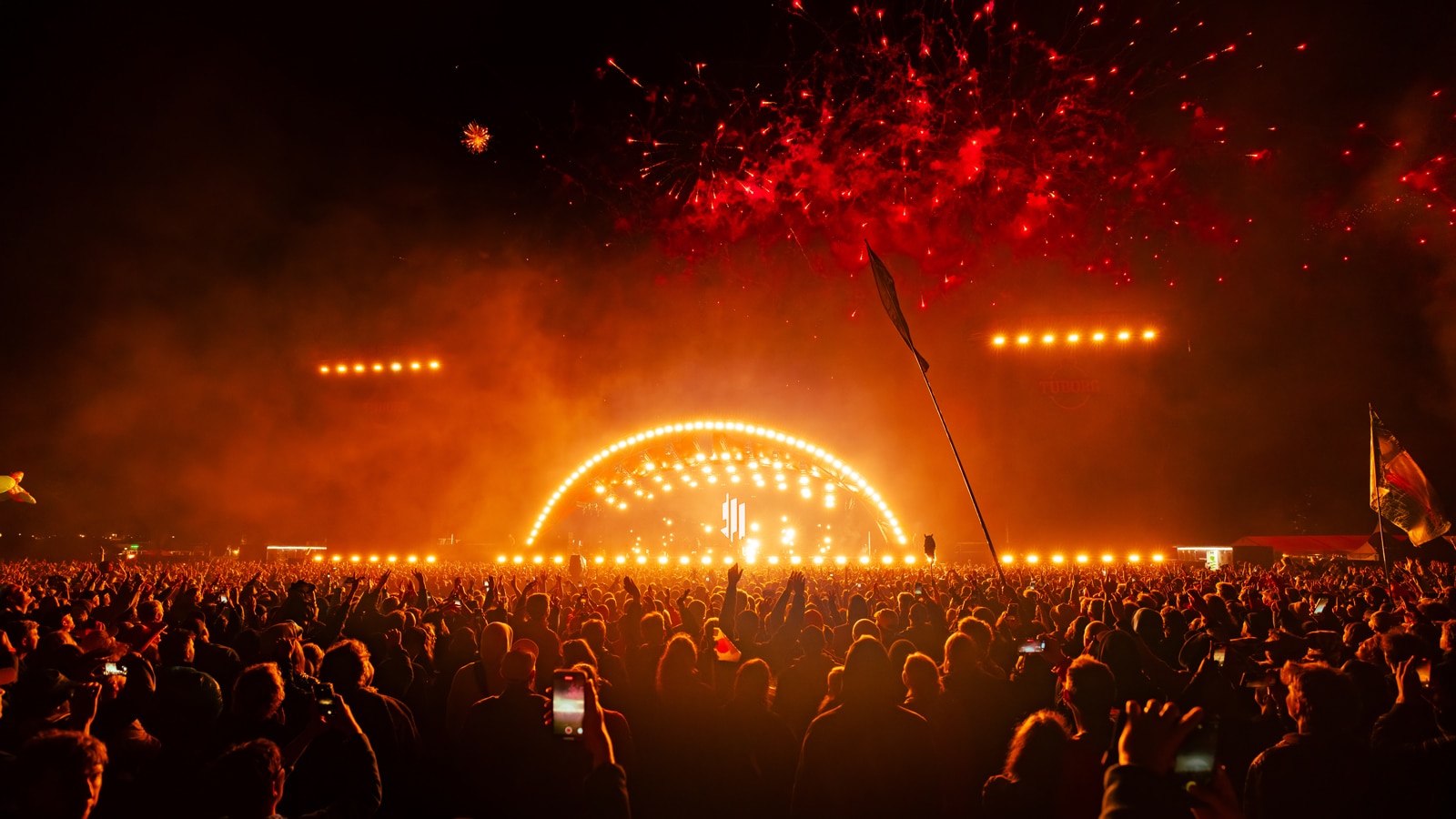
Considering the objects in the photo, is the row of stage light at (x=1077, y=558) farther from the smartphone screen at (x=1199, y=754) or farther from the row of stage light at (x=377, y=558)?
the smartphone screen at (x=1199, y=754)

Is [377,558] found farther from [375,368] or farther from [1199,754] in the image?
[1199,754]

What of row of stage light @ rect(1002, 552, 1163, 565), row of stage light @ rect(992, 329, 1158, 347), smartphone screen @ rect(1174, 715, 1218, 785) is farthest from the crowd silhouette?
row of stage light @ rect(992, 329, 1158, 347)

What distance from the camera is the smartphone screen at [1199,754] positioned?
8.54 feet

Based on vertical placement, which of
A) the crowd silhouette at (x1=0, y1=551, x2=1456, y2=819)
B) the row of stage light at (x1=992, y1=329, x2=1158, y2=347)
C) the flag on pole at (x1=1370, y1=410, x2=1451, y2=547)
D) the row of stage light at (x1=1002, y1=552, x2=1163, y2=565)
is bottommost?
the crowd silhouette at (x1=0, y1=551, x2=1456, y2=819)

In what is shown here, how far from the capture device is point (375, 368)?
32938 millimetres

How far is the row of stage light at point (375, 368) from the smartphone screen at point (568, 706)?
30.7 meters

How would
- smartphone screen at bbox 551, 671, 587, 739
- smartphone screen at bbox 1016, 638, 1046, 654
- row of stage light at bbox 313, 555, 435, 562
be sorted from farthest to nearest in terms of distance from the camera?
1. row of stage light at bbox 313, 555, 435, 562
2. smartphone screen at bbox 1016, 638, 1046, 654
3. smartphone screen at bbox 551, 671, 587, 739

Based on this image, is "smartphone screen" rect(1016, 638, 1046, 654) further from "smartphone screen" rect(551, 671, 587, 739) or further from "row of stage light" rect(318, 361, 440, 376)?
"row of stage light" rect(318, 361, 440, 376)

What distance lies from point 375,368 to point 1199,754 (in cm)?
3455

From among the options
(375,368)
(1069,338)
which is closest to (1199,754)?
(1069,338)

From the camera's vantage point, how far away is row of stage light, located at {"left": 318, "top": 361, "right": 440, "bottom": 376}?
32375 mm

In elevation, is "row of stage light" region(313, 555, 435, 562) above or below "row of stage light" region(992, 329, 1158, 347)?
below

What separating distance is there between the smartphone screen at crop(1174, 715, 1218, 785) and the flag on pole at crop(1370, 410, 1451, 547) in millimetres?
13692

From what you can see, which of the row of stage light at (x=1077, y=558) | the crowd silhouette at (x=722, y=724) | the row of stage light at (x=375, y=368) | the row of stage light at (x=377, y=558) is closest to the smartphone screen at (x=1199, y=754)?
the crowd silhouette at (x=722, y=724)
